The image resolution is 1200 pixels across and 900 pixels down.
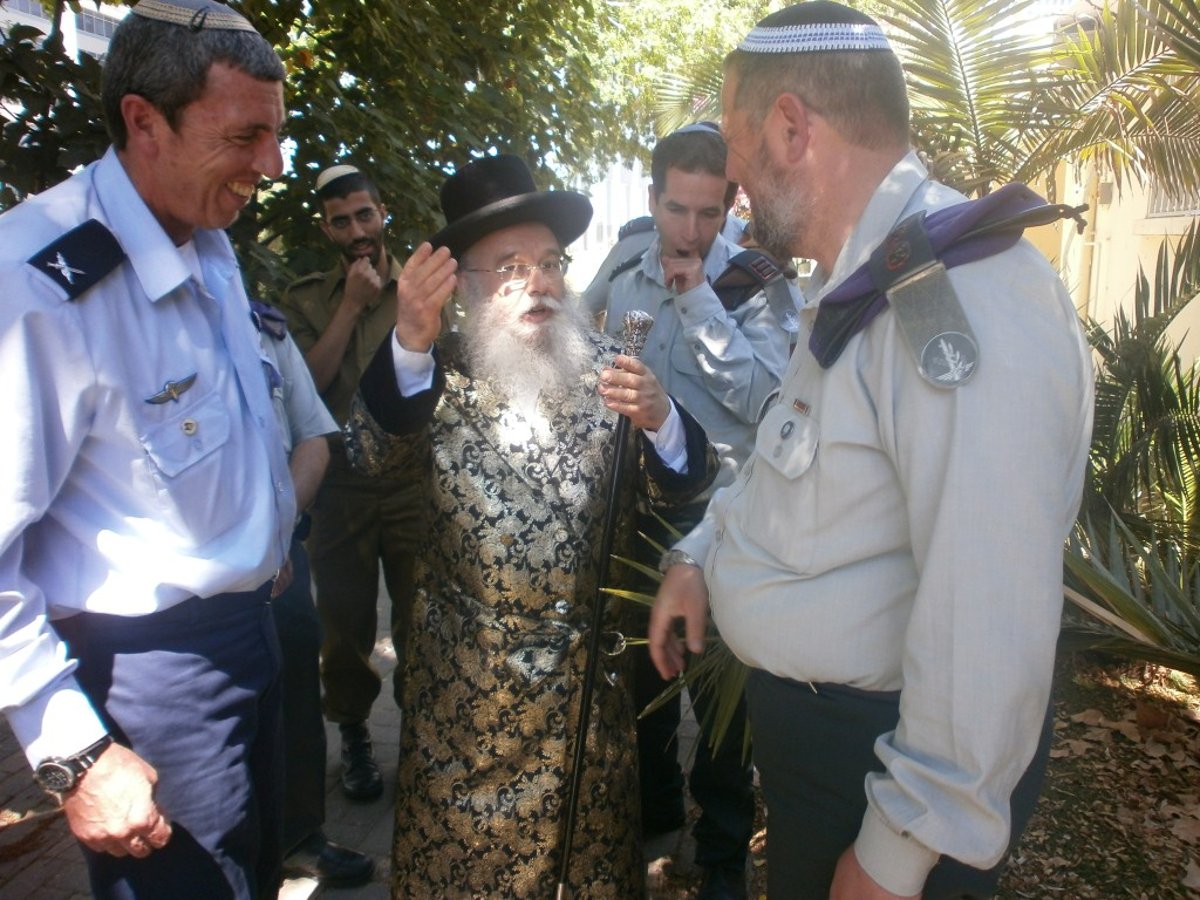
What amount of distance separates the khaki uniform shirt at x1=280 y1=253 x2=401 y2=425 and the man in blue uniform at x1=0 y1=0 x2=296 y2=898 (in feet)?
5.63

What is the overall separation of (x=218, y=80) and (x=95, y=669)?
45.4 inches

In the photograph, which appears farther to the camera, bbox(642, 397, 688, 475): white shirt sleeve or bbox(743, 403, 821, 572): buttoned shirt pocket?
bbox(642, 397, 688, 475): white shirt sleeve

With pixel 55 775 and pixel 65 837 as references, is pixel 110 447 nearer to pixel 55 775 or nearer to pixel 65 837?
pixel 55 775

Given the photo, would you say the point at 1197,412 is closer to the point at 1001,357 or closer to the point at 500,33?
the point at 1001,357

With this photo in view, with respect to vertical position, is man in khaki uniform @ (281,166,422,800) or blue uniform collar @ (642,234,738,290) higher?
blue uniform collar @ (642,234,738,290)

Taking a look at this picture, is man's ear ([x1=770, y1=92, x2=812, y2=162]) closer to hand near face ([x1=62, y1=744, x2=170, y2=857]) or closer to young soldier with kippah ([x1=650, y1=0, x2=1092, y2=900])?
young soldier with kippah ([x1=650, y1=0, x2=1092, y2=900])

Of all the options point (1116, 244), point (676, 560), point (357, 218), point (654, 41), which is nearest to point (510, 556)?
point (676, 560)

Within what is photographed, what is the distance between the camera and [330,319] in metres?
3.90

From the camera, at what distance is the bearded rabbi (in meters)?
2.34

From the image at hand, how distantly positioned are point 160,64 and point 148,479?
797mm

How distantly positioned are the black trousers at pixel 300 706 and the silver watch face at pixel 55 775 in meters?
1.25

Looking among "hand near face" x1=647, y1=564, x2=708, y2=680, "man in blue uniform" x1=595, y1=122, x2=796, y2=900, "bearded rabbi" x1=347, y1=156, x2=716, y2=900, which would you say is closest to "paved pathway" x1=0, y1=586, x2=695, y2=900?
"man in blue uniform" x1=595, y1=122, x2=796, y2=900

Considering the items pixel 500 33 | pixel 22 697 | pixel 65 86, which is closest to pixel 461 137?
pixel 500 33

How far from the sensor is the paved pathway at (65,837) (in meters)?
3.22
